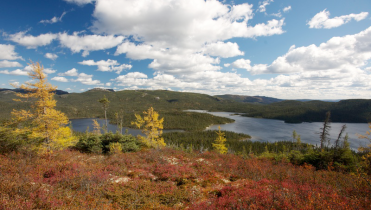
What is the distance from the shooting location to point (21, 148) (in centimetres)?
1517

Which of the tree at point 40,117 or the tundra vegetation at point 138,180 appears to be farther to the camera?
the tree at point 40,117

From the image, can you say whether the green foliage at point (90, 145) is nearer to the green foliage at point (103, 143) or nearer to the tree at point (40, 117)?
the green foliage at point (103, 143)

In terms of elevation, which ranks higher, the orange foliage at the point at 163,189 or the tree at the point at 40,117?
the tree at the point at 40,117

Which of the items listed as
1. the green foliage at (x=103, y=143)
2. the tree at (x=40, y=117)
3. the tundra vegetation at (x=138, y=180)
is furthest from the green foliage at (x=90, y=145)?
the tree at (x=40, y=117)

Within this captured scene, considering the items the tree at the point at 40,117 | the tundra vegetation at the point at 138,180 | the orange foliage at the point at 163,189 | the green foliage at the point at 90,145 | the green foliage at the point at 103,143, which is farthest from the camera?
the green foliage at the point at 103,143

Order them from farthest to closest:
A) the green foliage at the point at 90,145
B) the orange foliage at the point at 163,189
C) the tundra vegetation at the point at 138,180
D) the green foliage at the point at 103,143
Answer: the green foliage at the point at 103,143
the green foliage at the point at 90,145
the tundra vegetation at the point at 138,180
the orange foliage at the point at 163,189

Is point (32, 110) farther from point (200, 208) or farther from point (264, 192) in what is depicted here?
point (264, 192)

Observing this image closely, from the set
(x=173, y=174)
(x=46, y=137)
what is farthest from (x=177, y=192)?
(x=46, y=137)

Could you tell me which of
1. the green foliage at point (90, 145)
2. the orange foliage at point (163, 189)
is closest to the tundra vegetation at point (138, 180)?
the orange foliage at point (163, 189)

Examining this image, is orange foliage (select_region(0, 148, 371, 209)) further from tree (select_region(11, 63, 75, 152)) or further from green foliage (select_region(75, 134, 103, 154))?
green foliage (select_region(75, 134, 103, 154))

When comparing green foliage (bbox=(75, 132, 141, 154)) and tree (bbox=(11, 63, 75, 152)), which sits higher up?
tree (bbox=(11, 63, 75, 152))

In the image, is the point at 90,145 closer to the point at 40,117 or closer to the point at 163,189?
the point at 40,117

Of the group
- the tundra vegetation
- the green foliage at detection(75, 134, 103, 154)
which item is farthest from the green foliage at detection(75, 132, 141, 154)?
the tundra vegetation

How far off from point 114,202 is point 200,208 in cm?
501
